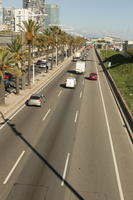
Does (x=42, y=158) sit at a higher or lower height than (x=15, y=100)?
lower

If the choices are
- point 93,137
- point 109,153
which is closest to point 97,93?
point 93,137

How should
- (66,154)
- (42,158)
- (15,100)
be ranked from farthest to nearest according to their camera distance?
1. (15,100)
2. (66,154)
3. (42,158)

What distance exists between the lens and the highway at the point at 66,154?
15.2 m

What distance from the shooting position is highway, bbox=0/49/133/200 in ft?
49.8

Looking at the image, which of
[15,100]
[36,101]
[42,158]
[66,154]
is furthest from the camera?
[15,100]

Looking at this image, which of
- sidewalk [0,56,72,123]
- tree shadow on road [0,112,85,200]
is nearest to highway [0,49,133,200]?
tree shadow on road [0,112,85,200]

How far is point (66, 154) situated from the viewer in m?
19.8

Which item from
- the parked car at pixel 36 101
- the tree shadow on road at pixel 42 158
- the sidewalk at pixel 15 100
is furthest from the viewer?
the parked car at pixel 36 101

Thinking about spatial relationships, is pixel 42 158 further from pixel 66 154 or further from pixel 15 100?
pixel 15 100

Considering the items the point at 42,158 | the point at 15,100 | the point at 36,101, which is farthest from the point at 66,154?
the point at 15,100

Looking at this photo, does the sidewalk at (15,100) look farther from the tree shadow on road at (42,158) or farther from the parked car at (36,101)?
the tree shadow on road at (42,158)

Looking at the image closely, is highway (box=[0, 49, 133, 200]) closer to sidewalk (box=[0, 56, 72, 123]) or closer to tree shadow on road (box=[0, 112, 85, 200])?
tree shadow on road (box=[0, 112, 85, 200])

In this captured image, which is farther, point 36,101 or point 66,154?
point 36,101

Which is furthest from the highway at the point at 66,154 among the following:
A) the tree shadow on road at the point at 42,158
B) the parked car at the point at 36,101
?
the parked car at the point at 36,101
